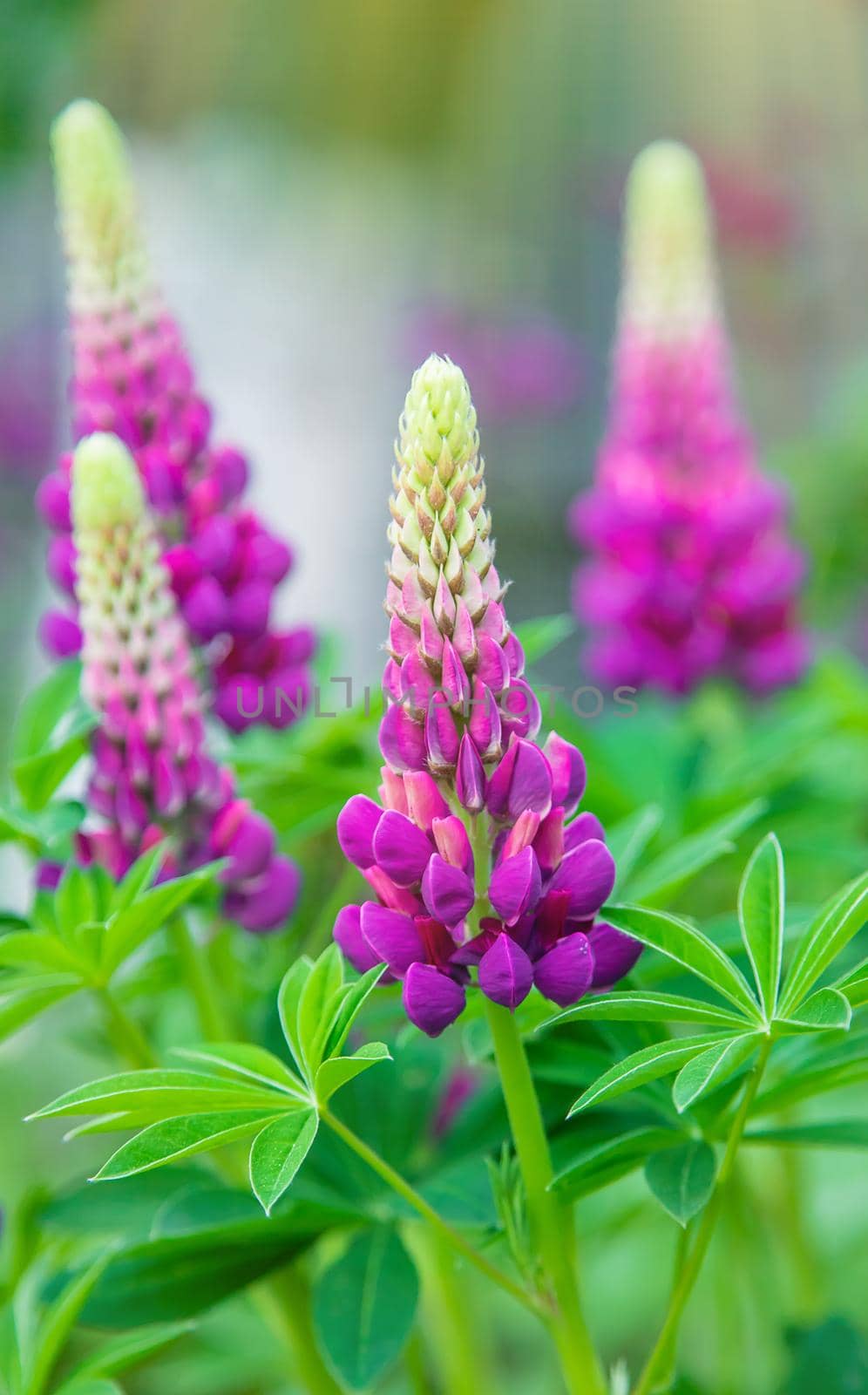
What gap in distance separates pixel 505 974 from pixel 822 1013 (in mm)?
174

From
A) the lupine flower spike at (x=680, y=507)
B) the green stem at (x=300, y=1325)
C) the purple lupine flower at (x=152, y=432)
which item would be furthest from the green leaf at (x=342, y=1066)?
the lupine flower spike at (x=680, y=507)

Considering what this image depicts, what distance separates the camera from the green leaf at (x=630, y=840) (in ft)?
3.04

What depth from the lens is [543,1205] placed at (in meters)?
0.82

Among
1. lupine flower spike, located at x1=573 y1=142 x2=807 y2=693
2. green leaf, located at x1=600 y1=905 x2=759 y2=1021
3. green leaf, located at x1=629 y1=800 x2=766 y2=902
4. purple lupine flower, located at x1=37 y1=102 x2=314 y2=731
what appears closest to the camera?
green leaf, located at x1=600 y1=905 x2=759 y2=1021

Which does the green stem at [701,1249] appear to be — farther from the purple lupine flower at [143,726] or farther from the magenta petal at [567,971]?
the purple lupine flower at [143,726]

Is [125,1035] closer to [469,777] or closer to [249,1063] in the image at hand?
[249,1063]

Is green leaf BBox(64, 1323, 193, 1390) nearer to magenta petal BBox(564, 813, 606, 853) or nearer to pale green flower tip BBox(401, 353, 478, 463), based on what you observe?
magenta petal BBox(564, 813, 606, 853)

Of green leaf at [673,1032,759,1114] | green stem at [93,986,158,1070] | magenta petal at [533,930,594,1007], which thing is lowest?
green leaf at [673,1032,759,1114]

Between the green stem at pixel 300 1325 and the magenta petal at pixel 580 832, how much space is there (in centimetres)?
51

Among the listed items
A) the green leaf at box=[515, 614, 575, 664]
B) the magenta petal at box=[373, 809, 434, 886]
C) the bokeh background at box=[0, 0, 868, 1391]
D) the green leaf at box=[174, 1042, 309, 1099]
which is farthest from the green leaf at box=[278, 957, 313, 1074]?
the bokeh background at box=[0, 0, 868, 1391]

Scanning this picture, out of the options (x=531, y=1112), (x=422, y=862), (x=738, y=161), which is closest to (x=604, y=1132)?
(x=531, y=1112)

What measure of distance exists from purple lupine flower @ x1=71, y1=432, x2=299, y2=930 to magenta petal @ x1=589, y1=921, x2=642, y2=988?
14.1 inches

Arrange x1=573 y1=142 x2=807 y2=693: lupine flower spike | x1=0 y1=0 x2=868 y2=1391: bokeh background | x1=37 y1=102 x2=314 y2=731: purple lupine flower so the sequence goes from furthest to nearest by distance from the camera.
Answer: x1=0 y1=0 x2=868 y2=1391: bokeh background < x1=573 y1=142 x2=807 y2=693: lupine flower spike < x1=37 y1=102 x2=314 y2=731: purple lupine flower

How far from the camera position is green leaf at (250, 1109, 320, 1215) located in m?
0.71
